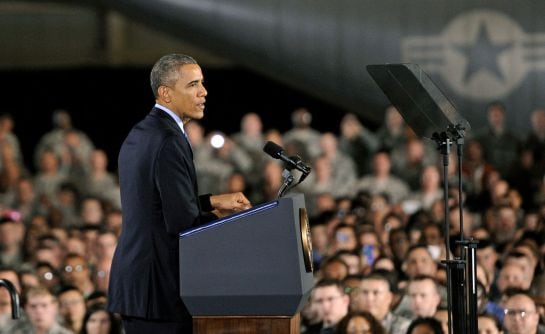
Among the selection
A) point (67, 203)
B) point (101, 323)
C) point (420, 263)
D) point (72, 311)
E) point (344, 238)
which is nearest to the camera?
point (101, 323)

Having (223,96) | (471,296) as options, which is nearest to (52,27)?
(223,96)

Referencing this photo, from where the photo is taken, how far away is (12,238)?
34.5 feet

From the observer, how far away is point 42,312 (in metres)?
7.49

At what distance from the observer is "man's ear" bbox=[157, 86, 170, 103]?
4.02 meters

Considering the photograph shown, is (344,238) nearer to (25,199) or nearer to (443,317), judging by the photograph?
(443,317)

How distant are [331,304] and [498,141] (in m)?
4.94

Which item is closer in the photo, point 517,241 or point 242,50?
point 517,241

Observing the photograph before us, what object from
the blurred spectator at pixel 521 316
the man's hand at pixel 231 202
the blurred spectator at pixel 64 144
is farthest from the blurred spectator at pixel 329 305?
the blurred spectator at pixel 64 144

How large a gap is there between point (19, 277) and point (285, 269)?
16.4ft

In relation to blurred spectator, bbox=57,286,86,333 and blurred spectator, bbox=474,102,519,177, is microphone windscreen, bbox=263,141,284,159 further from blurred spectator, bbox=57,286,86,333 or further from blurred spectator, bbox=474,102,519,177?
blurred spectator, bbox=474,102,519,177

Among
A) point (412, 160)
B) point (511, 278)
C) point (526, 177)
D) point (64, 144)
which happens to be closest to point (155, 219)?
point (511, 278)

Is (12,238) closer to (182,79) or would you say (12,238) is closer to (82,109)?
(182,79)

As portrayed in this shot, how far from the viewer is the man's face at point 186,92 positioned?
4000mm

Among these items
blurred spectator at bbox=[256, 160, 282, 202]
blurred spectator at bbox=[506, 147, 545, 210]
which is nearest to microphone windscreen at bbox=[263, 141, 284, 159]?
blurred spectator at bbox=[506, 147, 545, 210]
